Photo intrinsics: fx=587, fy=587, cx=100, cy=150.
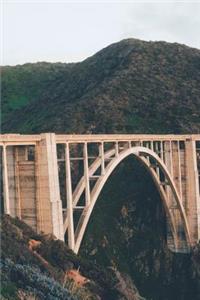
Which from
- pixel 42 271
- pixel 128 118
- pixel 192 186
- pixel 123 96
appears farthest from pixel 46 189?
pixel 123 96

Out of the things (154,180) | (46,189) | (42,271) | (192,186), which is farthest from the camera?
(192,186)

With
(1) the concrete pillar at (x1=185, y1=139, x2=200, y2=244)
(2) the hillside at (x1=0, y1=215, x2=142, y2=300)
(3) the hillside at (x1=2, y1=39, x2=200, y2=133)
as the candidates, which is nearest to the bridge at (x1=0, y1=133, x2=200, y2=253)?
(2) the hillside at (x1=0, y1=215, x2=142, y2=300)

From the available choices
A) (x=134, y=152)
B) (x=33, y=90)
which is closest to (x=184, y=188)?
(x=134, y=152)

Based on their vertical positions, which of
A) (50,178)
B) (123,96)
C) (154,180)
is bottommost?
(154,180)

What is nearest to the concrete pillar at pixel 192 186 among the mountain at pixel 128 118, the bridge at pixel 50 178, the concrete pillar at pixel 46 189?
the mountain at pixel 128 118

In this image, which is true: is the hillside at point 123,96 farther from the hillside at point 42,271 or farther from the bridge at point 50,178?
the hillside at point 42,271

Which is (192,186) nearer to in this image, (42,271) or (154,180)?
(154,180)
